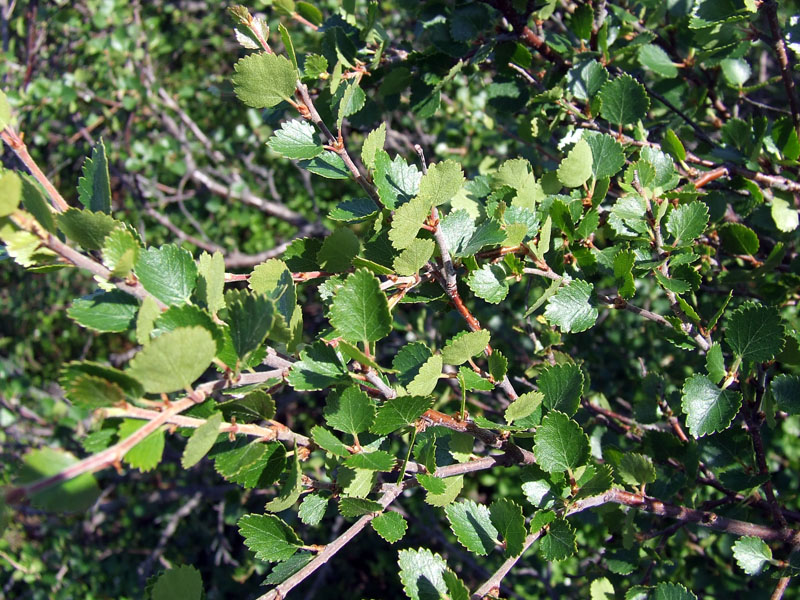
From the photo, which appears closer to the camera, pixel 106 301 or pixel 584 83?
pixel 106 301

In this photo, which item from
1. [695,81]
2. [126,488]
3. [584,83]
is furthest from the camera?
[126,488]

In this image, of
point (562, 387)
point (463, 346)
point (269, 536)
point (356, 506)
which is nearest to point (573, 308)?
point (562, 387)

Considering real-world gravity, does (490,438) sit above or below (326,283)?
below

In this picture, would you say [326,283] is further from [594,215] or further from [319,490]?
[594,215]

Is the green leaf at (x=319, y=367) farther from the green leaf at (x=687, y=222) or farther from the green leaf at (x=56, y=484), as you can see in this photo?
the green leaf at (x=687, y=222)

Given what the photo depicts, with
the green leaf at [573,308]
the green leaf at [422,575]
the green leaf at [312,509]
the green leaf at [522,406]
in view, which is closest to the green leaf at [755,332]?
the green leaf at [573,308]

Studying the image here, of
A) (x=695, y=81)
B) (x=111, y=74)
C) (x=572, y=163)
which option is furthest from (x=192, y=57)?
(x=572, y=163)

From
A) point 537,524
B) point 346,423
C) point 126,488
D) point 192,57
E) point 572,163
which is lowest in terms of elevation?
point 126,488

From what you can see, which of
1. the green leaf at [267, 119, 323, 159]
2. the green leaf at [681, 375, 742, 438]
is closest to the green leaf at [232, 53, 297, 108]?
the green leaf at [267, 119, 323, 159]
